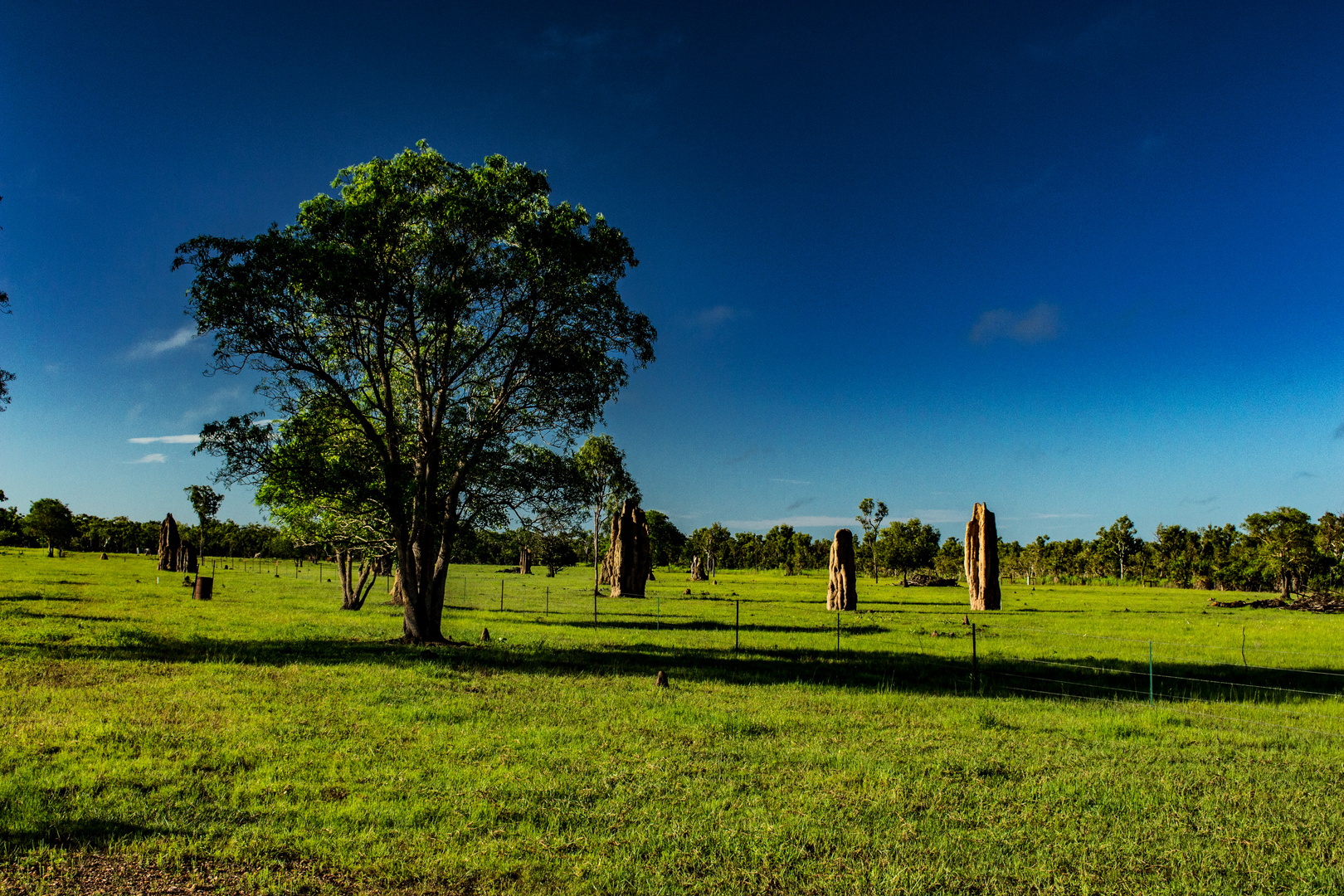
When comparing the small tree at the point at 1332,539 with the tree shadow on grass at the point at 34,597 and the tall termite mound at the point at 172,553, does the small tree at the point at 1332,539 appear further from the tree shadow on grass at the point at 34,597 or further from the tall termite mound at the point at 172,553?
the tall termite mound at the point at 172,553

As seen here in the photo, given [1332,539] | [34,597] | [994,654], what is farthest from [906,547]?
[34,597]

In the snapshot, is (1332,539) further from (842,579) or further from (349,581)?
(349,581)

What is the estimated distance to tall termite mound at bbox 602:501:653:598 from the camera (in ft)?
145

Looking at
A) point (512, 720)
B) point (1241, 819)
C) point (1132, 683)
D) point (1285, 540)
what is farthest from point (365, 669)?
point (1285, 540)

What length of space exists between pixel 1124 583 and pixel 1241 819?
97369 mm

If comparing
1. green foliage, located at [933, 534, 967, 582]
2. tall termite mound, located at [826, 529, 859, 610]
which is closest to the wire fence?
tall termite mound, located at [826, 529, 859, 610]

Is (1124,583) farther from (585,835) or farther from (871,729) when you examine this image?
(585,835)

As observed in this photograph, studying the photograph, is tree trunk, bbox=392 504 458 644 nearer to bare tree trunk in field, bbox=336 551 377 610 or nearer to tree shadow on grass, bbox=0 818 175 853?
bare tree trunk in field, bbox=336 551 377 610

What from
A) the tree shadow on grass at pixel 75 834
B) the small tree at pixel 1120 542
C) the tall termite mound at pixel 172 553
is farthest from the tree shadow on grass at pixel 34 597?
the small tree at pixel 1120 542

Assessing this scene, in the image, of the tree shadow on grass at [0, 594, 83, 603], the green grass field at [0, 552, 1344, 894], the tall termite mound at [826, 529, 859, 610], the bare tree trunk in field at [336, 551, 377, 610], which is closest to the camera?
the green grass field at [0, 552, 1344, 894]

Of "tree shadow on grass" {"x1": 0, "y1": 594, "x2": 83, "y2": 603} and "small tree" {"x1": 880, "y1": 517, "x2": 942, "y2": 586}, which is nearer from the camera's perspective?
"tree shadow on grass" {"x1": 0, "y1": 594, "x2": 83, "y2": 603}

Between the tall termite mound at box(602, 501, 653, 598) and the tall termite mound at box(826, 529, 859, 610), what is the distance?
12412 millimetres

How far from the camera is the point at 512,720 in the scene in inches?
425

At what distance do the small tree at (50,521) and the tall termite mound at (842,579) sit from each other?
300 ft
